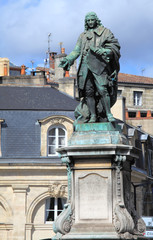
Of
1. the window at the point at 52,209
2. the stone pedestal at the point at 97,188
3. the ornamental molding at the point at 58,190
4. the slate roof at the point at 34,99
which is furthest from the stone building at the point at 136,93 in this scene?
the stone pedestal at the point at 97,188

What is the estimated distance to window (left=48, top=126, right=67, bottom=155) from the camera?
1626 inches

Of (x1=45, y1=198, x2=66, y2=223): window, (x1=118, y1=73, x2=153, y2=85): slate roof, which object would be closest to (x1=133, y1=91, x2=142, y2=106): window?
(x1=118, y1=73, x2=153, y2=85): slate roof

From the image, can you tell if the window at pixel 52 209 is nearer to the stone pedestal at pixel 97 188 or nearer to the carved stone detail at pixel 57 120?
the carved stone detail at pixel 57 120

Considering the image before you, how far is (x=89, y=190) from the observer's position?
1639 centimetres

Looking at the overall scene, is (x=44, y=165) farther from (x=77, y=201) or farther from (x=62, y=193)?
(x=77, y=201)

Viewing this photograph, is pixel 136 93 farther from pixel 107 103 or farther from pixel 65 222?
pixel 65 222

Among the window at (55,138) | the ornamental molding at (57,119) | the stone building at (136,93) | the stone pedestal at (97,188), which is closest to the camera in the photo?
the stone pedestal at (97,188)

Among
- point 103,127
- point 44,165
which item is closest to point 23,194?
point 44,165

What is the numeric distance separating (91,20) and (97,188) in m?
3.57

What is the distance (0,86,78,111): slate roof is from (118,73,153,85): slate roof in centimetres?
2479

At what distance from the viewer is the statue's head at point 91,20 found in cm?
1719

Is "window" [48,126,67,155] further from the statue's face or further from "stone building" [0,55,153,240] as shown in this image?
the statue's face

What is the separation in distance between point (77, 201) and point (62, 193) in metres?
25.1

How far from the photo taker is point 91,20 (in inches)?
677
